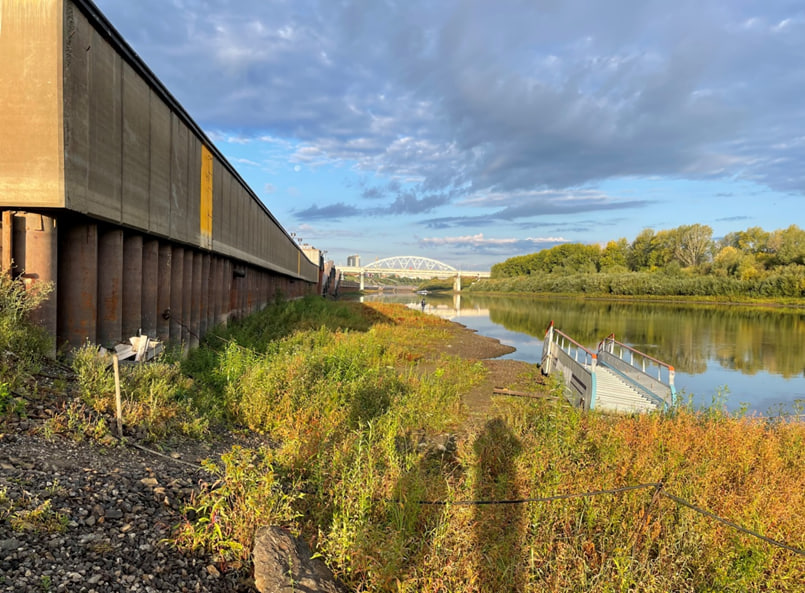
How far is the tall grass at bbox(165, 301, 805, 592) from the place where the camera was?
3.96 metres

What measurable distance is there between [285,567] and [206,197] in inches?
450

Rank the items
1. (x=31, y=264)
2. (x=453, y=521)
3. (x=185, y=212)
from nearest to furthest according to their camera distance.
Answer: (x=453, y=521) < (x=31, y=264) < (x=185, y=212)

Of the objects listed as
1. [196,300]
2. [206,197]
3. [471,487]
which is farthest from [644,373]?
[206,197]

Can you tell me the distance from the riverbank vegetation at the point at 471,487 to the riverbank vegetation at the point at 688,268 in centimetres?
8142

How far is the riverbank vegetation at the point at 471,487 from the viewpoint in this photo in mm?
3971

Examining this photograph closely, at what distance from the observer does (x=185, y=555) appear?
3350 mm

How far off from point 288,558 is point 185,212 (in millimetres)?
9538

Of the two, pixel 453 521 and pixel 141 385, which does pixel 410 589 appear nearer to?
pixel 453 521

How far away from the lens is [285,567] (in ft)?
10.7

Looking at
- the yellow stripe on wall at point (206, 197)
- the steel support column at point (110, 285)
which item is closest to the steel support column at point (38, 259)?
the steel support column at point (110, 285)

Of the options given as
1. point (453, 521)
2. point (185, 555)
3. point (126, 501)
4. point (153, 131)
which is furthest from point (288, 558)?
point (153, 131)

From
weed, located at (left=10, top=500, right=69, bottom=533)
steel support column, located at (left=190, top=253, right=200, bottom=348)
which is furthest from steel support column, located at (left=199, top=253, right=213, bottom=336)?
weed, located at (left=10, top=500, right=69, bottom=533)

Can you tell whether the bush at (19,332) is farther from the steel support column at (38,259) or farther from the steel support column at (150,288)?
the steel support column at (150,288)

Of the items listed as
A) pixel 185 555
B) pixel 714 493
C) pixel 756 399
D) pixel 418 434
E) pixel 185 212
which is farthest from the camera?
pixel 756 399
